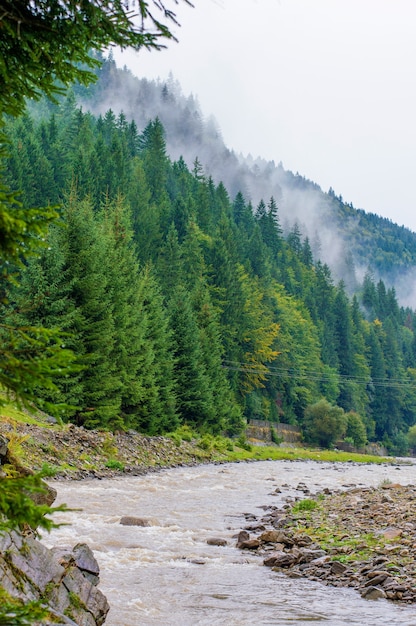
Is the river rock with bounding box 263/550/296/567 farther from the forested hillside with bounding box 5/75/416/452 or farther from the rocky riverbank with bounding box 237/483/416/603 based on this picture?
the forested hillside with bounding box 5/75/416/452

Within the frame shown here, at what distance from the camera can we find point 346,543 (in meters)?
13.5

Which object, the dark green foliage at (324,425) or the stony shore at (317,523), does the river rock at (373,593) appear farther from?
the dark green foliage at (324,425)

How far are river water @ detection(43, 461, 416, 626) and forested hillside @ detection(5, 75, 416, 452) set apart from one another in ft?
10.8

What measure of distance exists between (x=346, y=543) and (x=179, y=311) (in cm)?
3761

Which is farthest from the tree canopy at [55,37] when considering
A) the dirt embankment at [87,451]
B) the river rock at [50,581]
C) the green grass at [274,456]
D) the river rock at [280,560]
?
the green grass at [274,456]

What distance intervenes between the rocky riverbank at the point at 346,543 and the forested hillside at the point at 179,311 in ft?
18.3

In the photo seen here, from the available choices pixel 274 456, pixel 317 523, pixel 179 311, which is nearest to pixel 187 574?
pixel 317 523

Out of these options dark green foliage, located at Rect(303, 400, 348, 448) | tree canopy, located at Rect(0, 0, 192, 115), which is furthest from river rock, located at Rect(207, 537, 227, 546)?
dark green foliage, located at Rect(303, 400, 348, 448)

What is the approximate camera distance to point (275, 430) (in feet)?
244

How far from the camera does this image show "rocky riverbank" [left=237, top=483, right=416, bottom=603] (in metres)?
10.5

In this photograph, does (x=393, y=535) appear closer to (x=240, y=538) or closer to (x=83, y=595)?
(x=240, y=538)

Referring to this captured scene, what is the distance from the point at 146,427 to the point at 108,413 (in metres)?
7.77

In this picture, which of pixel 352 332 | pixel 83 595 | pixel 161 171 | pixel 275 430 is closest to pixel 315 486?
pixel 83 595

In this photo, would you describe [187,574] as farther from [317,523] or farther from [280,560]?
[317,523]
